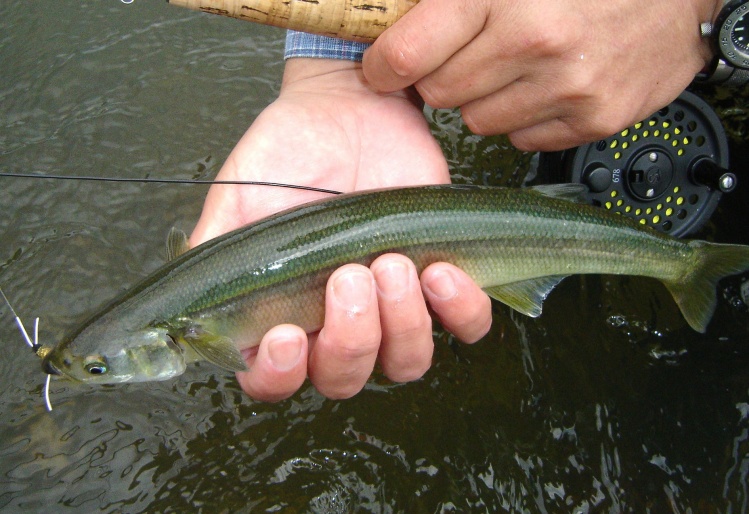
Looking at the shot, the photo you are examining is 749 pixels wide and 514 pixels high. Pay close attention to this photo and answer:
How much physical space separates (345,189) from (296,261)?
2.86 ft

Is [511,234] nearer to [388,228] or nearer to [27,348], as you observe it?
[388,228]

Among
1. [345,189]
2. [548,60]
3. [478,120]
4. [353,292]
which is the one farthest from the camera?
[345,189]

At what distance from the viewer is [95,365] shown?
122 inches

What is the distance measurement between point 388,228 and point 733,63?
2225mm

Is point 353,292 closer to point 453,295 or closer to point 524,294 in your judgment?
point 453,295

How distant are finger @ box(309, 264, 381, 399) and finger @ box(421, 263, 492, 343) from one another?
361mm

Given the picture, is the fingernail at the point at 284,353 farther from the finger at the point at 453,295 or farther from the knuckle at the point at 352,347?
the finger at the point at 453,295

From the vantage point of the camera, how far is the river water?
3973 millimetres

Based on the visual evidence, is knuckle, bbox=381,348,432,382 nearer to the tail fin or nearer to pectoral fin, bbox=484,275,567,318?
pectoral fin, bbox=484,275,567,318

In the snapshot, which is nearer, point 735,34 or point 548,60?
point 548,60

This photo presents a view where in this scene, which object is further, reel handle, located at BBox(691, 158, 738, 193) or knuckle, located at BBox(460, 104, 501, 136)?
reel handle, located at BBox(691, 158, 738, 193)

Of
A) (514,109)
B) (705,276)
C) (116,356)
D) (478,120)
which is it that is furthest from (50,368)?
(705,276)

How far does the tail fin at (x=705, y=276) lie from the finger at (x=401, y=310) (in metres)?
1.67

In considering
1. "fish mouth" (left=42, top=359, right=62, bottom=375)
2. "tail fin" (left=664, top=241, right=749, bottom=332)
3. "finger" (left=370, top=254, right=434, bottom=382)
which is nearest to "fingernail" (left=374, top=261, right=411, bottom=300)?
"finger" (left=370, top=254, right=434, bottom=382)
